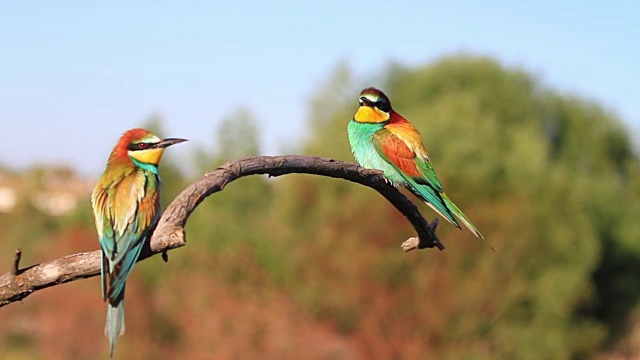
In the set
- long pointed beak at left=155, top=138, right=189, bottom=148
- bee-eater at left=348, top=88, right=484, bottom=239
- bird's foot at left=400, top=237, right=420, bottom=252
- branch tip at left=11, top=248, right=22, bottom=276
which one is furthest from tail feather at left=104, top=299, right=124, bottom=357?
bee-eater at left=348, top=88, right=484, bottom=239

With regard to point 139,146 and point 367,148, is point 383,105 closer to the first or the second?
point 367,148

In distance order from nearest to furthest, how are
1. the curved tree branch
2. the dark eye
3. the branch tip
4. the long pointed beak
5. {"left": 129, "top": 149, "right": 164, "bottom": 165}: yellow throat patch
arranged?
the curved tree branch, the branch tip, the long pointed beak, {"left": 129, "top": 149, "right": 164, "bottom": 165}: yellow throat patch, the dark eye

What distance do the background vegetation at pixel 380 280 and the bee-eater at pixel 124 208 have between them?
A: 1513 centimetres

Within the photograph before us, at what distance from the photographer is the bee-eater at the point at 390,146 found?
314 cm

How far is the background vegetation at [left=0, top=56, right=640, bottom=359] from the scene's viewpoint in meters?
19.8

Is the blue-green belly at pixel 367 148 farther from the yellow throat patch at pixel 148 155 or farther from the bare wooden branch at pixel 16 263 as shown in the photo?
the bare wooden branch at pixel 16 263

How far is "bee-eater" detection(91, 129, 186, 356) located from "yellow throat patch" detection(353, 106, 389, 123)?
3.94ft

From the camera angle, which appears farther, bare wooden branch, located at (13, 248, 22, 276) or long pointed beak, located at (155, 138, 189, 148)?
long pointed beak, located at (155, 138, 189, 148)

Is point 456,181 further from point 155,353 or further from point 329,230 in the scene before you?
point 155,353

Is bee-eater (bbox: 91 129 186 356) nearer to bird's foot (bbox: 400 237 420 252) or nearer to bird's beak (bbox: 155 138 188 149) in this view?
bird's beak (bbox: 155 138 188 149)

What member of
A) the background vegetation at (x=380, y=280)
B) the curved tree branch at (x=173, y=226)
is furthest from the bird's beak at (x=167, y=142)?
the background vegetation at (x=380, y=280)

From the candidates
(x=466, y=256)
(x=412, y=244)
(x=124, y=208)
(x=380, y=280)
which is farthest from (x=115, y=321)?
(x=466, y=256)

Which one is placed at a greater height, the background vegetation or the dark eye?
the dark eye

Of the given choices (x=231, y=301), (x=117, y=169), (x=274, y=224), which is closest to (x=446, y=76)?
(x=274, y=224)
